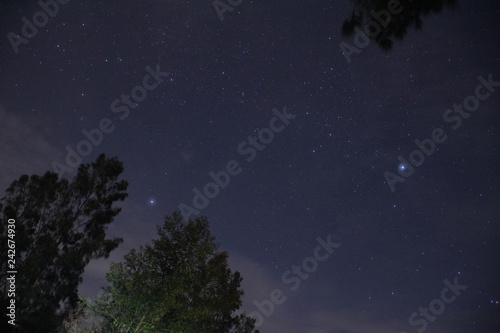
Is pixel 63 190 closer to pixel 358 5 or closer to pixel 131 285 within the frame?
pixel 131 285

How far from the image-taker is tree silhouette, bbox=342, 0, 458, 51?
558 cm

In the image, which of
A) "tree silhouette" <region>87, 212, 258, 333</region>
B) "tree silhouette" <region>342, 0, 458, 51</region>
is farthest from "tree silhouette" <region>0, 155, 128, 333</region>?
"tree silhouette" <region>342, 0, 458, 51</region>

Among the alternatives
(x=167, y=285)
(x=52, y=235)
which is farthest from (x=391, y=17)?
(x=52, y=235)

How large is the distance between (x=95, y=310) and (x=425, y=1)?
18.0m

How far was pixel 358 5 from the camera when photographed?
6410mm

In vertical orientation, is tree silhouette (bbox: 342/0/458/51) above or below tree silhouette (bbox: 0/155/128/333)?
above

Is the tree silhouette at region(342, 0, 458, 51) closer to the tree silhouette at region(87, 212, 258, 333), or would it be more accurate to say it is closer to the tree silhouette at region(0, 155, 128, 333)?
the tree silhouette at region(87, 212, 258, 333)

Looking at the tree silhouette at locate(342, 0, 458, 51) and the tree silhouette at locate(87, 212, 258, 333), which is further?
the tree silhouette at locate(87, 212, 258, 333)

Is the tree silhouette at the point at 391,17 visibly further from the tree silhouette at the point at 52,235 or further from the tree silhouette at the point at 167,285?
the tree silhouette at the point at 52,235

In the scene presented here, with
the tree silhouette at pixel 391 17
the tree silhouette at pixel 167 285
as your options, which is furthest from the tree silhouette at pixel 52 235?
the tree silhouette at pixel 391 17

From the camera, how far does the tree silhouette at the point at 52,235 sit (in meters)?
16.1

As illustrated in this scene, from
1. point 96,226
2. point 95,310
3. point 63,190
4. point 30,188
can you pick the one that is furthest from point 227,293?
point 30,188

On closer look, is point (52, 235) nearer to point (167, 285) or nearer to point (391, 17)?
point (167, 285)

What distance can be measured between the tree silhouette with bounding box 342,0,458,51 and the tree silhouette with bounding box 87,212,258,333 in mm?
12226
